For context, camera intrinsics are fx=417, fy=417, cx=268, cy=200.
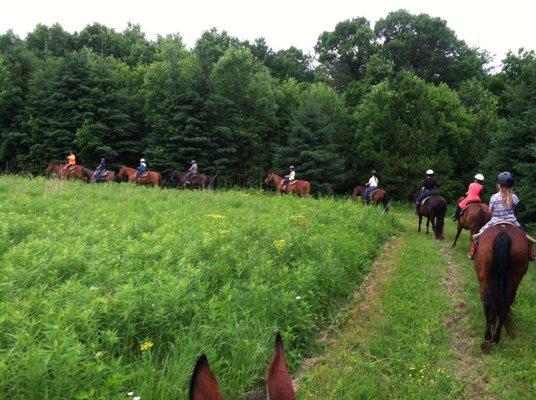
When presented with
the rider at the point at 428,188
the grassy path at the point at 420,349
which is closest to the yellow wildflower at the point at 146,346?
the grassy path at the point at 420,349

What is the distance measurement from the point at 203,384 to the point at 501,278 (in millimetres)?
5192

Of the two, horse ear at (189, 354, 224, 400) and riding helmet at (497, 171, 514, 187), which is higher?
riding helmet at (497, 171, 514, 187)

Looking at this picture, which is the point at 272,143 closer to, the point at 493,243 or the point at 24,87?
the point at 24,87

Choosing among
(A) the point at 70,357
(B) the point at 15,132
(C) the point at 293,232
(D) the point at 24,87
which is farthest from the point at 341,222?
(D) the point at 24,87

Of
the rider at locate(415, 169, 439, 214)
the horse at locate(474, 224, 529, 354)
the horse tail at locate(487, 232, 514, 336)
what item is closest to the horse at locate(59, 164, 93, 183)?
the rider at locate(415, 169, 439, 214)

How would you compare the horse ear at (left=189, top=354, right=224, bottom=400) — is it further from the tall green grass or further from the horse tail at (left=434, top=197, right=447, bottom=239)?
the horse tail at (left=434, top=197, right=447, bottom=239)

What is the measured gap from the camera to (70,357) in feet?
9.83

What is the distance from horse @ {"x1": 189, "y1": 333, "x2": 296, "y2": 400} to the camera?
1402 mm

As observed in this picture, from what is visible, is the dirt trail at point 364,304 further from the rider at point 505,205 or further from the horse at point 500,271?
the rider at point 505,205

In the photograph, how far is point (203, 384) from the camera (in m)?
1.43

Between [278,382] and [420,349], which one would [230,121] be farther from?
[278,382]

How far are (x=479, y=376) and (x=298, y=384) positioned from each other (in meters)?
2.12

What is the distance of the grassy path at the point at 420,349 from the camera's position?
14.0 feet

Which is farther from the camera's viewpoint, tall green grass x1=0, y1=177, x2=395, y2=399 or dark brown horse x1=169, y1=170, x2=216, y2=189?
dark brown horse x1=169, y1=170, x2=216, y2=189
